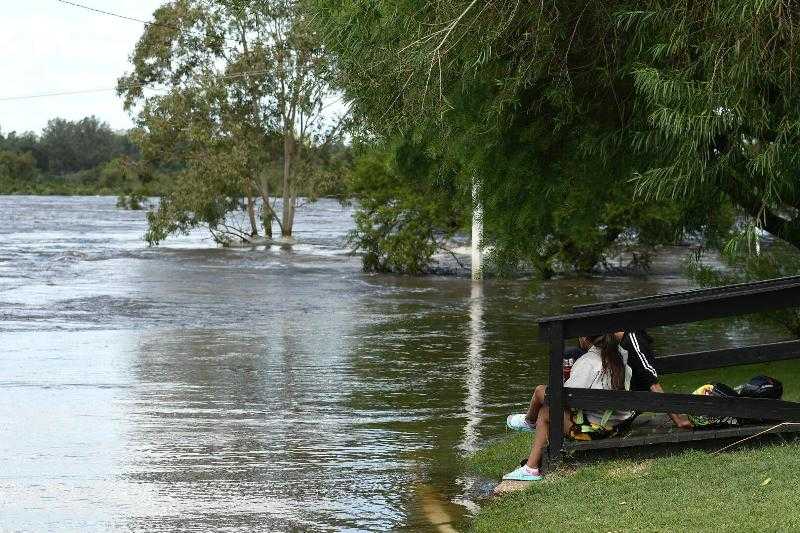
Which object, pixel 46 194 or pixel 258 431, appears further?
pixel 46 194

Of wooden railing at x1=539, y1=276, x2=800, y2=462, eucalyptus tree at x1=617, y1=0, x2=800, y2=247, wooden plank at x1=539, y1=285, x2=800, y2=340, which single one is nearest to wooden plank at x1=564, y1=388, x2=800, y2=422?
wooden railing at x1=539, y1=276, x2=800, y2=462

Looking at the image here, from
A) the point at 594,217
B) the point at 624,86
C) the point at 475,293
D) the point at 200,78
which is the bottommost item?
the point at 475,293

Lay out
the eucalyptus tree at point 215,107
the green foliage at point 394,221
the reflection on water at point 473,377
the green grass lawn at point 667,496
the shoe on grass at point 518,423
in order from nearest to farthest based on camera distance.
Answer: the green grass lawn at point 667,496, the shoe on grass at point 518,423, the reflection on water at point 473,377, the green foliage at point 394,221, the eucalyptus tree at point 215,107

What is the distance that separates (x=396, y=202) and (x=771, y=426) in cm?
2551

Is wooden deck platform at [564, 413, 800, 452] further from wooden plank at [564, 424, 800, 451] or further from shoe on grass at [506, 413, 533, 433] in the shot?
shoe on grass at [506, 413, 533, 433]

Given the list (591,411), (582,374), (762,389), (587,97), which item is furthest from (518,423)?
(587,97)

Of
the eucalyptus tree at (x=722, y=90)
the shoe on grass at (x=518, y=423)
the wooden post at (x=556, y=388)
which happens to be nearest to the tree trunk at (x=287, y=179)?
the eucalyptus tree at (x=722, y=90)

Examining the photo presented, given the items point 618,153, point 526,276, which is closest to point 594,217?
point 618,153

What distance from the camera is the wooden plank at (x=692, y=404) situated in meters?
7.92

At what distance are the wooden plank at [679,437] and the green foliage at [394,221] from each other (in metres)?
22.6

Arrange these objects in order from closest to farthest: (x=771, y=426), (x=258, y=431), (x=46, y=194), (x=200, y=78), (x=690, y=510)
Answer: (x=690, y=510), (x=771, y=426), (x=258, y=431), (x=200, y=78), (x=46, y=194)

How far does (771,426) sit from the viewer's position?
318 inches

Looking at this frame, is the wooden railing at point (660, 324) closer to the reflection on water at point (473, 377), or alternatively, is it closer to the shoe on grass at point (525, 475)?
the shoe on grass at point (525, 475)

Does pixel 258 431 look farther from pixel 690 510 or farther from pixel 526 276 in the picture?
pixel 526 276
